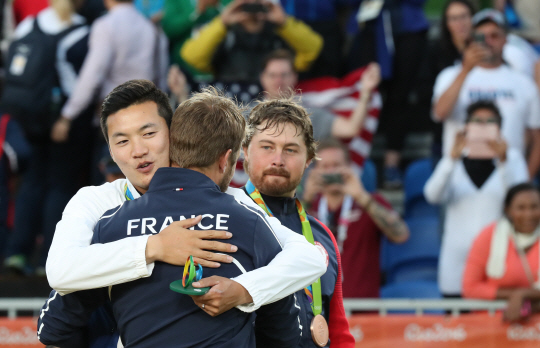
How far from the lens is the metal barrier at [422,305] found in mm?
5348

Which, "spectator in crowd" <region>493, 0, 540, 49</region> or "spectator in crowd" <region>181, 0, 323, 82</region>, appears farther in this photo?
"spectator in crowd" <region>493, 0, 540, 49</region>

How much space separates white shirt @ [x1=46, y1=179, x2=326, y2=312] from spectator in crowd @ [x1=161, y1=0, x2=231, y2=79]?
5064mm

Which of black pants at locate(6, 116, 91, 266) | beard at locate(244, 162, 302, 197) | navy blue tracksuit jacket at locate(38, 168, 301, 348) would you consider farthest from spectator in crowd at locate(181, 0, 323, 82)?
navy blue tracksuit jacket at locate(38, 168, 301, 348)

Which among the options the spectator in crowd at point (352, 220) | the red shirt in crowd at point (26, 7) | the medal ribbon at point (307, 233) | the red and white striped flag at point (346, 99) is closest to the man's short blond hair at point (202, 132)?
the medal ribbon at point (307, 233)

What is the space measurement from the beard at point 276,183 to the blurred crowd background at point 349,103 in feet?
7.72

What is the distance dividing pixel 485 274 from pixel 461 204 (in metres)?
0.70

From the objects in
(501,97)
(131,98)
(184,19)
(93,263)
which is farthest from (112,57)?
(93,263)

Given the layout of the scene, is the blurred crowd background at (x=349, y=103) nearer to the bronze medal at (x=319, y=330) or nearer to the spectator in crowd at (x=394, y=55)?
the spectator in crowd at (x=394, y=55)

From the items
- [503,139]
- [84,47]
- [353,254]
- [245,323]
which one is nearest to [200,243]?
[245,323]

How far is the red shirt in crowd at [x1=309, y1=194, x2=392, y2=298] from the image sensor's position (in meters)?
5.80

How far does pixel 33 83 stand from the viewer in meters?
6.57

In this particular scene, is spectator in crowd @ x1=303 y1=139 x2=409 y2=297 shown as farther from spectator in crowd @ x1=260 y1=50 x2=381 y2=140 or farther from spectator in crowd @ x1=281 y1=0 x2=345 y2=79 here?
spectator in crowd @ x1=281 y1=0 x2=345 y2=79

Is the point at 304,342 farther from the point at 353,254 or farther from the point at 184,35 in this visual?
the point at 184,35

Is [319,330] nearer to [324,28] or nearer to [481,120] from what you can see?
[481,120]
